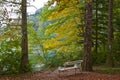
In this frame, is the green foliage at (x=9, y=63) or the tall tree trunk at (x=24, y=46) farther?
the tall tree trunk at (x=24, y=46)

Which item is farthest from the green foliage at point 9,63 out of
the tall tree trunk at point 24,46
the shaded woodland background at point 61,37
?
the tall tree trunk at point 24,46

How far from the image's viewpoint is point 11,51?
20.0 meters

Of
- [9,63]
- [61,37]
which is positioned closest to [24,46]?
[9,63]

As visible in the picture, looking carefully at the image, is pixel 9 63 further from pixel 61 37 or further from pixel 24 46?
pixel 61 37

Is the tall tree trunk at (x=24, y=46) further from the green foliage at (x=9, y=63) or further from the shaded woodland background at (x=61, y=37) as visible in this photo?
the green foliage at (x=9, y=63)

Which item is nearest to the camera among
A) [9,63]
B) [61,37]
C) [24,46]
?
[9,63]

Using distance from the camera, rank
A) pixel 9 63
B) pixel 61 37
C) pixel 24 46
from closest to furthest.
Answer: pixel 9 63, pixel 24 46, pixel 61 37

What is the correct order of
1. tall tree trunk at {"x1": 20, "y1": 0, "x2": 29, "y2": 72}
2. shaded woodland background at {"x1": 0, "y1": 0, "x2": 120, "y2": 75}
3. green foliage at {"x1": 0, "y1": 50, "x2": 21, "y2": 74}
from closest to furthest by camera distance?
green foliage at {"x1": 0, "y1": 50, "x2": 21, "y2": 74} < shaded woodland background at {"x1": 0, "y1": 0, "x2": 120, "y2": 75} < tall tree trunk at {"x1": 20, "y1": 0, "x2": 29, "y2": 72}

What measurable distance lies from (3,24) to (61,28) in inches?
327

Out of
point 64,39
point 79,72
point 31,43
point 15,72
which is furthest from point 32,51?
point 79,72

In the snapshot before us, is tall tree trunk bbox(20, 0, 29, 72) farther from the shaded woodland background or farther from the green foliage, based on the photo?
the green foliage

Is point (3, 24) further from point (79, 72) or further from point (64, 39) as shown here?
point (64, 39)

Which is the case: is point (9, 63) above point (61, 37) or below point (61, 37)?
below

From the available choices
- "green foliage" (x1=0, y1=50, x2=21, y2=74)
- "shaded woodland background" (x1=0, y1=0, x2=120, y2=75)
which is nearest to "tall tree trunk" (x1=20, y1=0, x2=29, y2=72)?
"shaded woodland background" (x1=0, y1=0, x2=120, y2=75)
